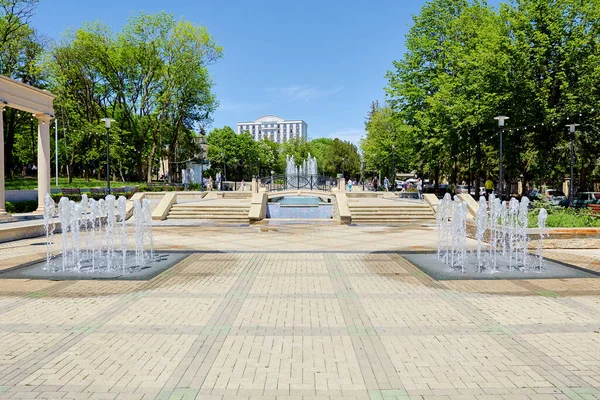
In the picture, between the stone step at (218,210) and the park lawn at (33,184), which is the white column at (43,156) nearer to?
the stone step at (218,210)

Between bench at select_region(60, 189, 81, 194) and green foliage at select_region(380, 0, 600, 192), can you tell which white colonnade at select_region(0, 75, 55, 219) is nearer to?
bench at select_region(60, 189, 81, 194)

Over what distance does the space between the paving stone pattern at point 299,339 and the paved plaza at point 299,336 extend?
2 centimetres

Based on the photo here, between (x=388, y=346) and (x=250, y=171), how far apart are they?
242ft

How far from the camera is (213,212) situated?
20.8 m

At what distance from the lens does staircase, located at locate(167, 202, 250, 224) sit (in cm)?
2017

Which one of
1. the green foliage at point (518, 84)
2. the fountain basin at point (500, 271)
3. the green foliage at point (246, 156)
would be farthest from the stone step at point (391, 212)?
the green foliage at point (246, 156)

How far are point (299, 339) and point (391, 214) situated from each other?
16.0 metres

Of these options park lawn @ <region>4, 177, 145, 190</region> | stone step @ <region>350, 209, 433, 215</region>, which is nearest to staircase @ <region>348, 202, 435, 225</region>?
stone step @ <region>350, 209, 433, 215</region>

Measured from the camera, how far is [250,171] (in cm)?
7712

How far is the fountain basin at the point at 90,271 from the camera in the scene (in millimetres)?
7785

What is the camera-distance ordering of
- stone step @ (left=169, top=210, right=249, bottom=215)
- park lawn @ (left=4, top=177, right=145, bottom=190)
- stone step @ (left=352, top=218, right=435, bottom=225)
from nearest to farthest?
stone step @ (left=352, top=218, right=435, bottom=225)
stone step @ (left=169, top=210, right=249, bottom=215)
park lawn @ (left=4, top=177, right=145, bottom=190)

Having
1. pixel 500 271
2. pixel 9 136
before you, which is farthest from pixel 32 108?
pixel 500 271

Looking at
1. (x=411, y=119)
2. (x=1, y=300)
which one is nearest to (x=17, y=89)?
(x=1, y=300)

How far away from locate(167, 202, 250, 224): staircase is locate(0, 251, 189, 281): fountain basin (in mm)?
10517
